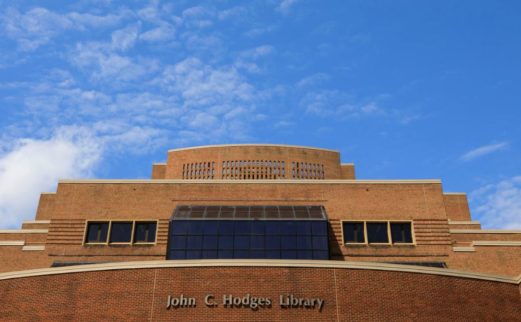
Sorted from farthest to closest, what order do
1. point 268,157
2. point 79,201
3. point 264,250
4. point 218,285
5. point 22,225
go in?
1. point 268,157
2. point 22,225
3. point 79,201
4. point 264,250
5. point 218,285

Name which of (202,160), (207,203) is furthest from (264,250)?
(202,160)

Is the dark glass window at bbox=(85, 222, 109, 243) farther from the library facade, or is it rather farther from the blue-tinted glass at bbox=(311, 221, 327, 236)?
the blue-tinted glass at bbox=(311, 221, 327, 236)

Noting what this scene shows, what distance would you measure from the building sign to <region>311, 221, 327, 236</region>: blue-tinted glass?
28.3 ft

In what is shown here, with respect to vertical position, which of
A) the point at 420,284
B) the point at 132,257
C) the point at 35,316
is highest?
the point at 132,257

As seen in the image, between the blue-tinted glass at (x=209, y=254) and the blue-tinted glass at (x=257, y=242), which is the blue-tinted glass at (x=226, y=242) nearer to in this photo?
the blue-tinted glass at (x=209, y=254)

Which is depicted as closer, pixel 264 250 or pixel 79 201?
pixel 264 250

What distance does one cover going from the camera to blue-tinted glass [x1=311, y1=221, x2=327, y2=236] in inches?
1346

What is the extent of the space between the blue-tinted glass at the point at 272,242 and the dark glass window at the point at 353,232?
176 inches

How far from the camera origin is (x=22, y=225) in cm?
4162

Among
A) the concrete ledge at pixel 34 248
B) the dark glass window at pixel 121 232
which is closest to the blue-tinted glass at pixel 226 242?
the dark glass window at pixel 121 232

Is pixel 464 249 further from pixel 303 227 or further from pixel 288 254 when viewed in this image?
pixel 288 254

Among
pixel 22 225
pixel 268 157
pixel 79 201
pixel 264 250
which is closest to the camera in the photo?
pixel 264 250

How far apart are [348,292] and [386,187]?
41.8 feet

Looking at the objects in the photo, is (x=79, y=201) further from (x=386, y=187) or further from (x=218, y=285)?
(x=386, y=187)
